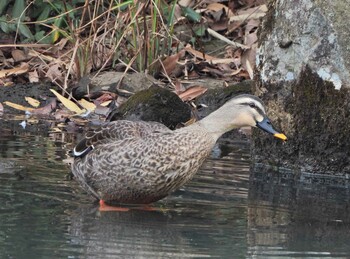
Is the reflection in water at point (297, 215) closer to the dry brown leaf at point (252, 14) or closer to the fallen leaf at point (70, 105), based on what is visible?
the fallen leaf at point (70, 105)

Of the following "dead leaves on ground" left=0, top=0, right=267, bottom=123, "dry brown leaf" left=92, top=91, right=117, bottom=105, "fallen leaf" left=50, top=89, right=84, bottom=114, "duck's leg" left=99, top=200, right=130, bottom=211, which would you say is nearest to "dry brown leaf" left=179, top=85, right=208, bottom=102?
"dead leaves on ground" left=0, top=0, right=267, bottom=123

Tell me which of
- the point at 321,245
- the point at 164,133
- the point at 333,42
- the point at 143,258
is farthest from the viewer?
the point at 333,42

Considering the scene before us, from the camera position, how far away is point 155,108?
36.2 ft

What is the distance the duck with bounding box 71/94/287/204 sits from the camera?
7.12 m

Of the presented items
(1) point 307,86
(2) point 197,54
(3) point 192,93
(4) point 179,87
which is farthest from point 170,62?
(1) point 307,86

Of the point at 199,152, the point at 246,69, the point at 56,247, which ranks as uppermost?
the point at 246,69

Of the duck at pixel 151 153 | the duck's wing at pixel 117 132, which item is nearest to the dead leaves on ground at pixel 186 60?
the duck's wing at pixel 117 132

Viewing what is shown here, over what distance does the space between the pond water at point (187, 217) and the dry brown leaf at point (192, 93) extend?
2497 mm

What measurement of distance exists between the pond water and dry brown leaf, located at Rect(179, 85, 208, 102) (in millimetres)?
2497

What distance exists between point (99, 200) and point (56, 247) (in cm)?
178

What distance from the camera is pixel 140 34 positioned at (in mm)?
12156

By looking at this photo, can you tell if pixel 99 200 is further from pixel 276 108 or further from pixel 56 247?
pixel 276 108

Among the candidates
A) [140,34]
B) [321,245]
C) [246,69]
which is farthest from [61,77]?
[321,245]

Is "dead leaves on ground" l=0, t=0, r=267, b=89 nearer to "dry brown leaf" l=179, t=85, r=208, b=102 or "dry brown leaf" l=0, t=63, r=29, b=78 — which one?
"dry brown leaf" l=0, t=63, r=29, b=78
